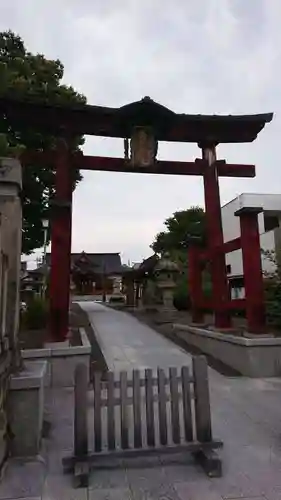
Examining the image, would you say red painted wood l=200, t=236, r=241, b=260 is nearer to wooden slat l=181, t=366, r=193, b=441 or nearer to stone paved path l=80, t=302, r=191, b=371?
stone paved path l=80, t=302, r=191, b=371

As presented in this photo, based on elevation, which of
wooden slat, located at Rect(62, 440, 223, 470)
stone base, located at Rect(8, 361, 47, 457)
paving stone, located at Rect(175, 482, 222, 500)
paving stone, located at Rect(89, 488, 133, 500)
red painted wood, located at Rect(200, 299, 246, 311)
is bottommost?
paving stone, located at Rect(89, 488, 133, 500)

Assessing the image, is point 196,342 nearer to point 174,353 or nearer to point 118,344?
point 174,353

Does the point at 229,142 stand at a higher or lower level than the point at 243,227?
higher

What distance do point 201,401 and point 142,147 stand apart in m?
5.44

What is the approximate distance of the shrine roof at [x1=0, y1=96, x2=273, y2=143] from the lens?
710 cm

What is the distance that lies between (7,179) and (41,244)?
11.4 metres

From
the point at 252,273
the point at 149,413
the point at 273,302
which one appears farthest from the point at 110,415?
the point at 273,302

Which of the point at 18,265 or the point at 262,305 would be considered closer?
the point at 18,265

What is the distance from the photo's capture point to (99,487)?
2768 millimetres

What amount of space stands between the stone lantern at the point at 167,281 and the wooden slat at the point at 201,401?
553 inches

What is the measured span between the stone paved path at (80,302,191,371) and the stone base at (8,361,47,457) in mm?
3719

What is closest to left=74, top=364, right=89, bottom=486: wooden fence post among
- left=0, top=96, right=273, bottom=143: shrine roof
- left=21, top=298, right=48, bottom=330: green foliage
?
left=0, top=96, right=273, bottom=143: shrine roof

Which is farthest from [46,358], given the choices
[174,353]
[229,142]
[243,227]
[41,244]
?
[41,244]

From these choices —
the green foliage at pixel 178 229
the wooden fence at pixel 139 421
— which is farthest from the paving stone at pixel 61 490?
the green foliage at pixel 178 229
